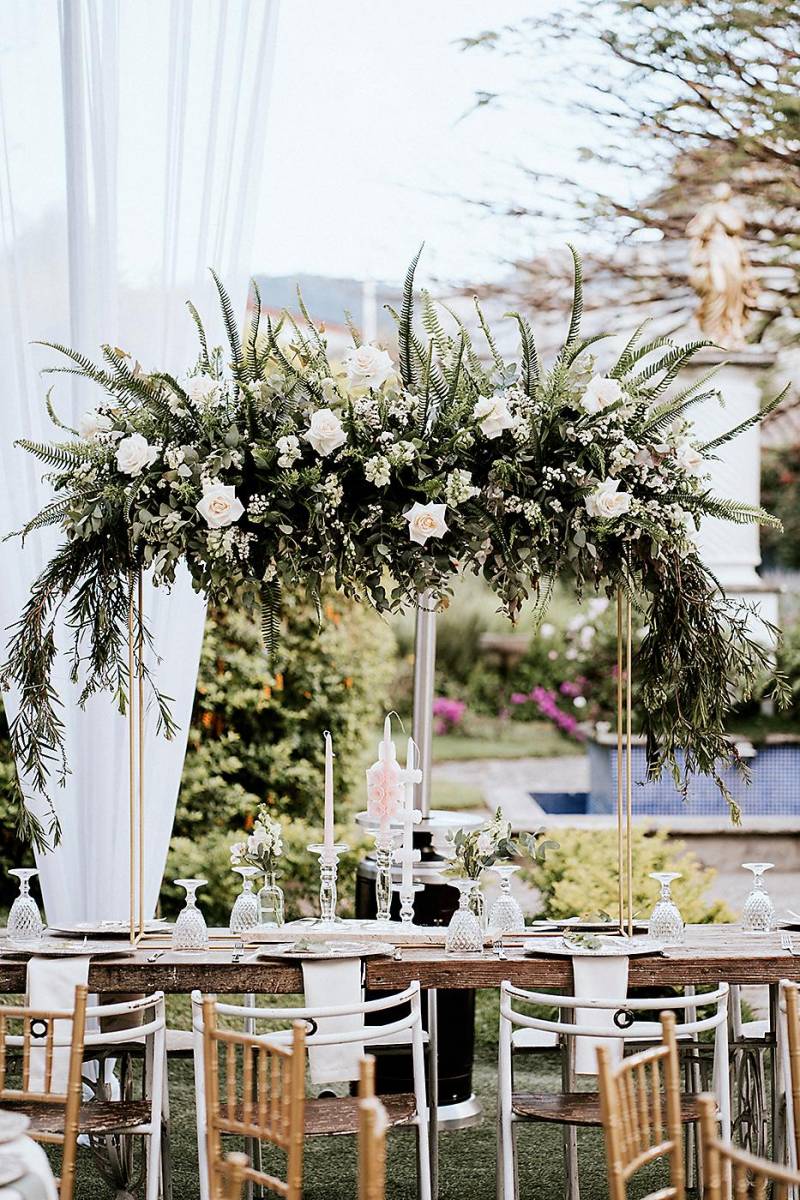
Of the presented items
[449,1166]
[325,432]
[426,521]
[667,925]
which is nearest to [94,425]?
[325,432]

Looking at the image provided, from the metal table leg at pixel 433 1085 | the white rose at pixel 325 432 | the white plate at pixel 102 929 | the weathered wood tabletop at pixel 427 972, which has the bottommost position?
the metal table leg at pixel 433 1085

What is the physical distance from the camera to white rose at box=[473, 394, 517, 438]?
10.7 feet

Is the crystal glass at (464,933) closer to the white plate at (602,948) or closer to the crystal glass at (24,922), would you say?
the white plate at (602,948)

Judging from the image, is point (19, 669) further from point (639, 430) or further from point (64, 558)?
point (639, 430)

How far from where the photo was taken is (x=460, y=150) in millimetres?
11141

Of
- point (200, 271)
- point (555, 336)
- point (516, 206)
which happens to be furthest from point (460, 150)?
point (200, 271)

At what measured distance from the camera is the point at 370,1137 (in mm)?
1864

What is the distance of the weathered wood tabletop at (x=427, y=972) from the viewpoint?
Answer: 332cm

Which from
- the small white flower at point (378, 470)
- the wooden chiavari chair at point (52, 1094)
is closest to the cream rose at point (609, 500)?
the small white flower at point (378, 470)

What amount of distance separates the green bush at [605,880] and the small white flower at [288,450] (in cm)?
277

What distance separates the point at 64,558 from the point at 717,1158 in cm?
219

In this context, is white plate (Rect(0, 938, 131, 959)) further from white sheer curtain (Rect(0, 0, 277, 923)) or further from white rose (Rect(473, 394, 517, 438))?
white rose (Rect(473, 394, 517, 438))

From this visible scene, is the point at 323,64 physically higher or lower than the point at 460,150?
higher

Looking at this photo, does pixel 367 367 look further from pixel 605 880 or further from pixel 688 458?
pixel 605 880
